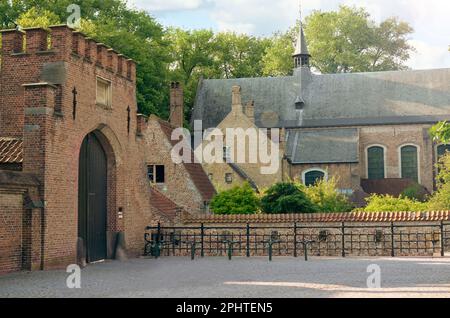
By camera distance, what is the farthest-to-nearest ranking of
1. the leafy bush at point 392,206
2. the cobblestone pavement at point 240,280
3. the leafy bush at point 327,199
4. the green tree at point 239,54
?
the green tree at point 239,54, the leafy bush at point 327,199, the leafy bush at point 392,206, the cobblestone pavement at point 240,280

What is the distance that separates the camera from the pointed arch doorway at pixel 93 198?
16484 millimetres

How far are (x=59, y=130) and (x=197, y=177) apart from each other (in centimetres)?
1386

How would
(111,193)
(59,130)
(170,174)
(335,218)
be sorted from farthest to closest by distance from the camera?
(170,174) → (335,218) → (111,193) → (59,130)

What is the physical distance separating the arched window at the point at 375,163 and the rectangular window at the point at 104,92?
28.3m

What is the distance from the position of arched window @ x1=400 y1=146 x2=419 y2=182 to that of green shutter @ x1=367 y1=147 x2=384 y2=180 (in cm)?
144

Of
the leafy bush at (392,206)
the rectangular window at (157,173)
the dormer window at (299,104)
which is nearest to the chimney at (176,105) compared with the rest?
the rectangular window at (157,173)

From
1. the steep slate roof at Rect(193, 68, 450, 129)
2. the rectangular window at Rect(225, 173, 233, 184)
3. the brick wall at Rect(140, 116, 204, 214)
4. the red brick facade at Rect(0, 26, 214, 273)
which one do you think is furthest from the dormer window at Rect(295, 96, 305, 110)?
the red brick facade at Rect(0, 26, 214, 273)

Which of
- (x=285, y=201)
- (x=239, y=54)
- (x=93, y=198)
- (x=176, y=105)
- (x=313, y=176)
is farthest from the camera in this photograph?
(x=239, y=54)

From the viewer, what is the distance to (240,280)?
12320 millimetres

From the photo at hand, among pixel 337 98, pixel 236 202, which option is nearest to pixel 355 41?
pixel 337 98

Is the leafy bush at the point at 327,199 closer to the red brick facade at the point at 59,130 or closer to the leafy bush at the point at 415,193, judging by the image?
the leafy bush at the point at 415,193

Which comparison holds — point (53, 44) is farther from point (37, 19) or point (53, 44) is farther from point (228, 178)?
point (228, 178)
